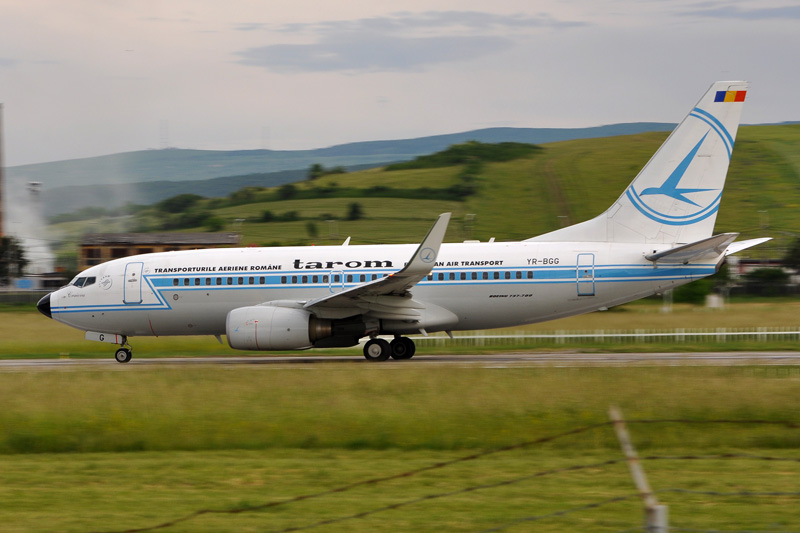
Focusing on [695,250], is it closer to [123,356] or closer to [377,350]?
[377,350]

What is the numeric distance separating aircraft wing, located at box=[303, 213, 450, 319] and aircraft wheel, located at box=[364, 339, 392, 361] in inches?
34.8

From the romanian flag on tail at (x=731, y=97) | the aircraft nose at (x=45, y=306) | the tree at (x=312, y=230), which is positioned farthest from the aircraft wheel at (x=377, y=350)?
the tree at (x=312, y=230)

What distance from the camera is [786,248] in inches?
2687

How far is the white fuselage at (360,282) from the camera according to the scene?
24219 mm

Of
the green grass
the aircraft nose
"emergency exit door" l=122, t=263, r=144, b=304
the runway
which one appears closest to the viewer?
the green grass

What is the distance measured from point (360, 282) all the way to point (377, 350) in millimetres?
1963

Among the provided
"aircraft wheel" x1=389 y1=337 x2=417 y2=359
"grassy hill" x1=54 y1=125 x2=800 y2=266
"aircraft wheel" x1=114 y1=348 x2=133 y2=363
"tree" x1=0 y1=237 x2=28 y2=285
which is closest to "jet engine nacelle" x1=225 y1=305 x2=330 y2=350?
"aircraft wheel" x1=389 y1=337 x2=417 y2=359

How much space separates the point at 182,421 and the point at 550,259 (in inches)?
496

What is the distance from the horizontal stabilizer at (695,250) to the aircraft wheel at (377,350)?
7493 mm

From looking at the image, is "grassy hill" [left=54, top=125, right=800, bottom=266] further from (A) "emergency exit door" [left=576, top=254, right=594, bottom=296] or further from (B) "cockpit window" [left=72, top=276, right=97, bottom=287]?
(A) "emergency exit door" [left=576, top=254, right=594, bottom=296]

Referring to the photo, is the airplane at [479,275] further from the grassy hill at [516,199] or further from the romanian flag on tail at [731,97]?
the grassy hill at [516,199]

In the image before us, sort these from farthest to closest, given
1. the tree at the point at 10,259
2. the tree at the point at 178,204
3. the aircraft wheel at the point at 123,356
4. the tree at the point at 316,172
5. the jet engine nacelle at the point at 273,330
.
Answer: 1. the tree at the point at 178,204
2. the tree at the point at 316,172
3. the tree at the point at 10,259
4. the aircraft wheel at the point at 123,356
5. the jet engine nacelle at the point at 273,330

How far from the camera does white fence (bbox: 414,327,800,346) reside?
94.8ft

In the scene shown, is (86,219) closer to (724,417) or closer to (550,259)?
(550,259)
